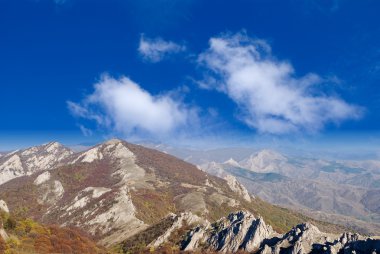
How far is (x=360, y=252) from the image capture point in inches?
7200

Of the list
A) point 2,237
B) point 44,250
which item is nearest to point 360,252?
point 44,250

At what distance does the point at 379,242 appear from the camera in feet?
583

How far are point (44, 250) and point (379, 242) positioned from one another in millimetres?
145750

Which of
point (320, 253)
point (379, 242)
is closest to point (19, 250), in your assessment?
point (320, 253)

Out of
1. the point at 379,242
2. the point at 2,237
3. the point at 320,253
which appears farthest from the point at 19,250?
the point at 379,242

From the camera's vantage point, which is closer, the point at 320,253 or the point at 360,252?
the point at 360,252

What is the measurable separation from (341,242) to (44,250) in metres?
137

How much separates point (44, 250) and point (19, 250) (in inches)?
746

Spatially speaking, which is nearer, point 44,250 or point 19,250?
point 19,250

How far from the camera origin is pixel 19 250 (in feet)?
576

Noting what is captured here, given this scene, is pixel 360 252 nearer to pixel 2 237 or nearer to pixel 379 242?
pixel 379 242

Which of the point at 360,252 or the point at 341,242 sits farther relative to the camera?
the point at 341,242

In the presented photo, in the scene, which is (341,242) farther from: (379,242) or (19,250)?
(19,250)

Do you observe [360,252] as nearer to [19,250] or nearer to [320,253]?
[320,253]
